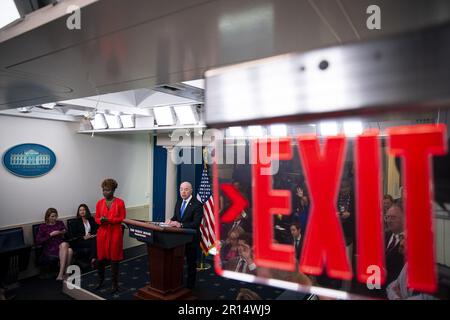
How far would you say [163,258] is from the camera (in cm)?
378

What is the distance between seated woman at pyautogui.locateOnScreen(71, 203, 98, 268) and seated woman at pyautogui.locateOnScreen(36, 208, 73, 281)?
217mm

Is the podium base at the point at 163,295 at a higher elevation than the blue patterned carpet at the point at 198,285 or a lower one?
higher

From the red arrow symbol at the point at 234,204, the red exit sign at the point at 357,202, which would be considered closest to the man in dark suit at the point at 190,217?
the red arrow symbol at the point at 234,204

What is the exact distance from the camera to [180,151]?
5984 mm

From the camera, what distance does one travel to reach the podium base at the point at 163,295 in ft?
12.3

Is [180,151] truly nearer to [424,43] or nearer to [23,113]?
[23,113]

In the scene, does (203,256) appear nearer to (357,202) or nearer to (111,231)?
(111,231)

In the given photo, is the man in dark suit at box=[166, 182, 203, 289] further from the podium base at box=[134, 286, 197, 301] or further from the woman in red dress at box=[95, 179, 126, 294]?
the woman in red dress at box=[95, 179, 126, 294]

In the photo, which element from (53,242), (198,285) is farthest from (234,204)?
(53,242)

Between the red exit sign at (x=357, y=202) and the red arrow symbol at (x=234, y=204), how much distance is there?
0.02 m

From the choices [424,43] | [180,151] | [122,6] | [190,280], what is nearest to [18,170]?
[180,151]

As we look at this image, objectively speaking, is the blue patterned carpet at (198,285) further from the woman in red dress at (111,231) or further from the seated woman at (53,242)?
the seated woman at (53,242)

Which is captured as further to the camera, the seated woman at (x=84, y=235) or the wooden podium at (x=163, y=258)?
the seated woman at (x=84, y=235)
